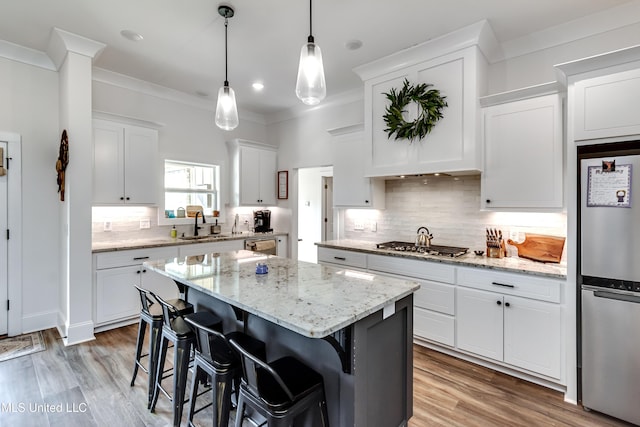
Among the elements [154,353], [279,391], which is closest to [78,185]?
[154,353]

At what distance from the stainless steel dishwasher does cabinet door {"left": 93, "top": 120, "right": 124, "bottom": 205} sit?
14.8 feet

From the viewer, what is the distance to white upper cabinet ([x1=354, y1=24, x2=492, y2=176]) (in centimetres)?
282

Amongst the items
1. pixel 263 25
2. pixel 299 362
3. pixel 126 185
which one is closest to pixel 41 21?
pixel 126 185

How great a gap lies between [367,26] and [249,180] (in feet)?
9.62

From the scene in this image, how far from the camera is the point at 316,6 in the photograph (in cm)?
248

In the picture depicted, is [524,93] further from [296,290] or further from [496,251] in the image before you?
[296,290]

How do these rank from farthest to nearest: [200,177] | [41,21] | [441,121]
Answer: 1. [200,177]
2. [441,121]
3. [41,21]

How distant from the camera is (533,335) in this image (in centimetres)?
242

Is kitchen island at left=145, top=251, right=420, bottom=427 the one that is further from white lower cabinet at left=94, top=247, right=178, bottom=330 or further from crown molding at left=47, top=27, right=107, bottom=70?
crown molding at left=47, top=27, right=107, bottom=70

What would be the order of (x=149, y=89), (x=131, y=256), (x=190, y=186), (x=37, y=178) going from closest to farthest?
1. (x=37, y=178)
2. (x=131, y=256)
3. (x=149, y=89)
4. (x=190, y=186)

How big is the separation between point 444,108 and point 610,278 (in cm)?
184

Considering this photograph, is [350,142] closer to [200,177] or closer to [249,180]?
[249,180]

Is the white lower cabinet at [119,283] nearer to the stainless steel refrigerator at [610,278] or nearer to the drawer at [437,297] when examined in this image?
the drawer at [437,297]

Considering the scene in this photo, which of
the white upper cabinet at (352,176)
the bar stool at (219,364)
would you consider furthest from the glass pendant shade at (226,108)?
the white upper cabinet at (352,176)
